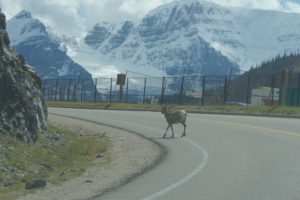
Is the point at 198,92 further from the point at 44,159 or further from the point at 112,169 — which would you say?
the point at 112,169

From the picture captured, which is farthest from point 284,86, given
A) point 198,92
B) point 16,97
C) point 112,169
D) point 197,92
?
point 198,92

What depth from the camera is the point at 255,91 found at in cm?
9831

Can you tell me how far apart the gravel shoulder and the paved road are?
407 millimetres

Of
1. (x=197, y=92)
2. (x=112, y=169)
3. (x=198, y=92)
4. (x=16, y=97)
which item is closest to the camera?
(x=112, y=169)

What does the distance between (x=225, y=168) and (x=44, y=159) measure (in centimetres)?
631

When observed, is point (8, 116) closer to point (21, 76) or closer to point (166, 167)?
point (21, 76)

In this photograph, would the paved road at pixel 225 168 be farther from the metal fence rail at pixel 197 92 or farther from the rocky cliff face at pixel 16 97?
the metal fence rail at pixel 197 92

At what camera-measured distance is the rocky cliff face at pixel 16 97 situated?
77.0 ft

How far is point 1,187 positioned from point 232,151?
297 inches

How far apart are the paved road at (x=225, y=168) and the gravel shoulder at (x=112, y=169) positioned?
A: 0.41 metres

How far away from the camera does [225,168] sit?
1742cm

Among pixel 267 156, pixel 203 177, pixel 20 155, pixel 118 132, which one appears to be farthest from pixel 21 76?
pixel 203 177

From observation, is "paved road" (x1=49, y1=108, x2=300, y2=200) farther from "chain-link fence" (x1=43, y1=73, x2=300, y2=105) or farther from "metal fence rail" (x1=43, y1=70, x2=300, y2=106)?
"metal fence rail" (x1=43, y1=70, x2=300, y2=106)

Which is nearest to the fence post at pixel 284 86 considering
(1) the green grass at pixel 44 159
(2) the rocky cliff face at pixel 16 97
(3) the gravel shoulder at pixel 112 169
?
(3) the gravel shoulder at pixel 112 169
